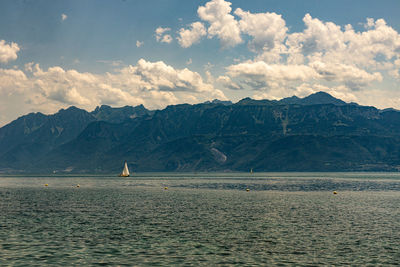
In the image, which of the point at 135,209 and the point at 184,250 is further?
the point at 135,209

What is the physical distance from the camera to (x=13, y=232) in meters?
65.5

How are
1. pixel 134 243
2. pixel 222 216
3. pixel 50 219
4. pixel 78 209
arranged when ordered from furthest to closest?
pixel 78 209 → pixel 222 216 → pixel 50 219 → pixel 134 243

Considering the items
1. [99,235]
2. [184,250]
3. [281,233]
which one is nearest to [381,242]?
[281,233]

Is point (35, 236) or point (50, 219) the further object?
point (50, 219)

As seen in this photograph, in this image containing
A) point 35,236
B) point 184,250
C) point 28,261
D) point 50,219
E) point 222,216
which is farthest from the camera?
point 222,216

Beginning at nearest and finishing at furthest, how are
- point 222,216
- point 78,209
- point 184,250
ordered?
point 184,250 → point 222,216 → point 78,209

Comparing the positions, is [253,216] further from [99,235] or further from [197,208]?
[99,235]

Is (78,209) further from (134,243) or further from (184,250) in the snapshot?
(184,250)

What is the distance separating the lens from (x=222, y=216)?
3492 inches

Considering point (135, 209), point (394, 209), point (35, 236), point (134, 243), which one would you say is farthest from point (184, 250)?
point (394, 209)

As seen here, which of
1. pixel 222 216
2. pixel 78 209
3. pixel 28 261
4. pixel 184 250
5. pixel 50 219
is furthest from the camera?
pixel 78 209

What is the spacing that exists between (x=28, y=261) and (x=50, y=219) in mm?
38160

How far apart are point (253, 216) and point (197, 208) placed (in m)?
20.6

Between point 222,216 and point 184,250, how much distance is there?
3626cm
